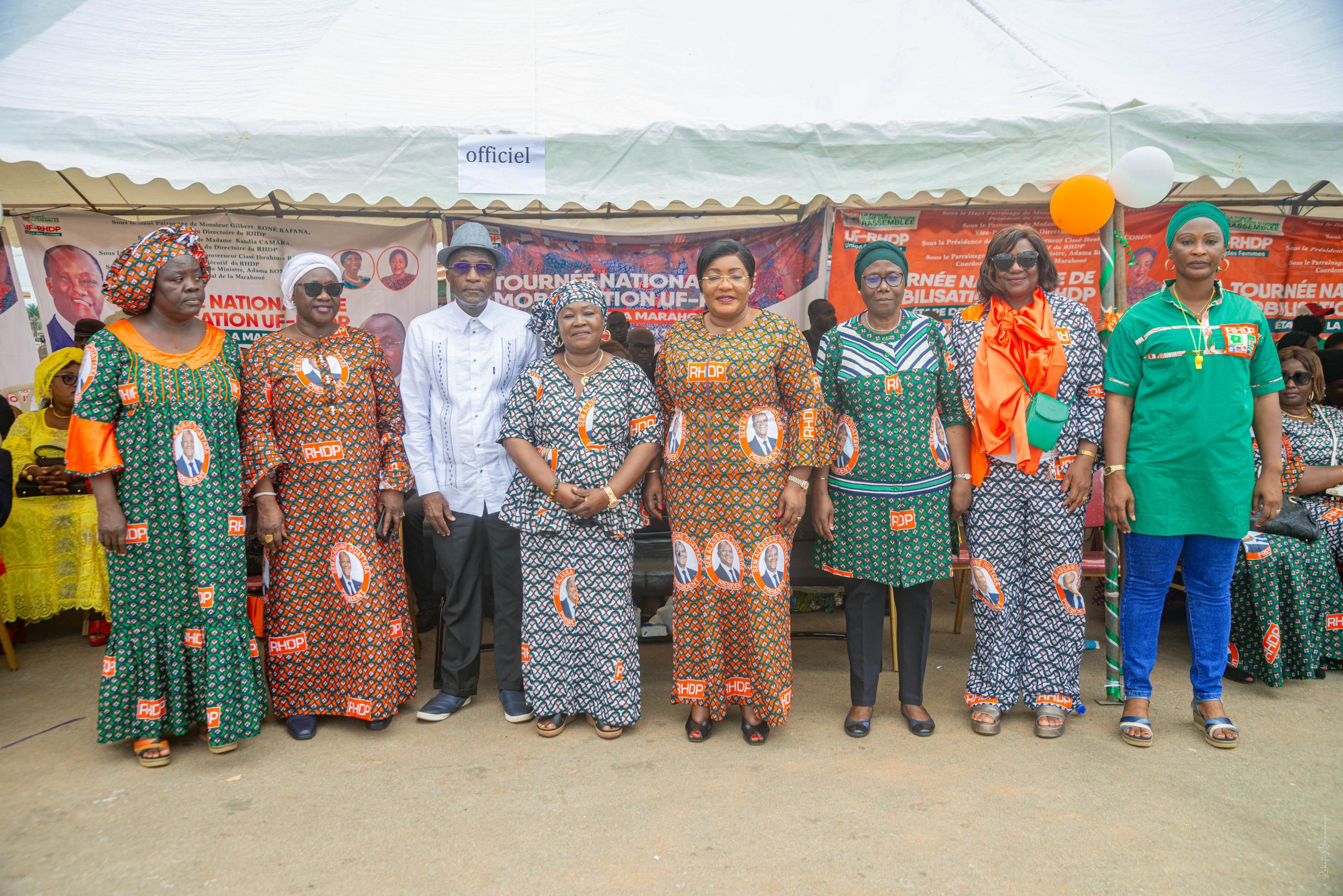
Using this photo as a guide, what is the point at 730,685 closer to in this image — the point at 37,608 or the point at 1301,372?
the point at 1301,372

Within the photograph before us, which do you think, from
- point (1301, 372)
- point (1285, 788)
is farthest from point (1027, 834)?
point (1301, 372)

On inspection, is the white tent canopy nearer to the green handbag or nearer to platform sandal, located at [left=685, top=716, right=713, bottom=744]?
the green handbag

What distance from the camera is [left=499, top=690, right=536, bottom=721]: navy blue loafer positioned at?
146 inches

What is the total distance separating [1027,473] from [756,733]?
1.52 m

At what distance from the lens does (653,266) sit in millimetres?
5785

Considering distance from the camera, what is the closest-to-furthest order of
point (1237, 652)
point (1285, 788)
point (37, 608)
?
point (1285, 788)
point (1237, 652)
point (37, 608)

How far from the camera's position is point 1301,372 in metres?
4.32

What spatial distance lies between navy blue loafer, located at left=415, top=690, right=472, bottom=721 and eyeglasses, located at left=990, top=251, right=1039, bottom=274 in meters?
3.03

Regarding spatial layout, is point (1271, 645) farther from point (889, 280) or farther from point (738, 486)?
point (738, 486)

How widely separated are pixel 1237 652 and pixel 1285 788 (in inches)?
50.1

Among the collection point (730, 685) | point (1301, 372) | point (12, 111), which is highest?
point (12, 111)

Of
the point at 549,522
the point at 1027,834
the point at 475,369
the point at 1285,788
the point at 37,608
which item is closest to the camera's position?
the point at 1027,834

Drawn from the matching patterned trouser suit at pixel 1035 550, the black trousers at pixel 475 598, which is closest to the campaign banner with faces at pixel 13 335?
the black trousers at pixel 475 598

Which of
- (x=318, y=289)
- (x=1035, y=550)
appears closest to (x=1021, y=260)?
(x=1035, y=550)
